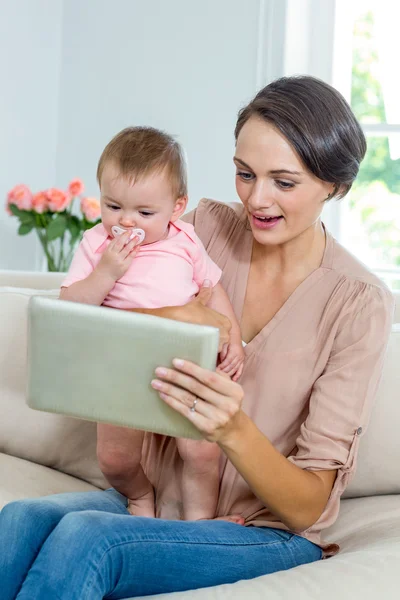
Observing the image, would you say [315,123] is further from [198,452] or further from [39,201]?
[39,201]

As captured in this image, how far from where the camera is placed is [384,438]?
1.89m

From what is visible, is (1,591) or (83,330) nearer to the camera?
(83,330)

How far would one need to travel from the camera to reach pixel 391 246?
11.0 ft

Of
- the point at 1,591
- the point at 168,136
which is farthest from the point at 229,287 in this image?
the point at 1,591

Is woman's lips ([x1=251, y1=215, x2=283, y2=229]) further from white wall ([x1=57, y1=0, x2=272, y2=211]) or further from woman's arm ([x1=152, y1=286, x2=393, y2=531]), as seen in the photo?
white wall ([x1=57, y1=0, x2=272, y2=211])

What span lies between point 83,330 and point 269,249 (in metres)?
0.62

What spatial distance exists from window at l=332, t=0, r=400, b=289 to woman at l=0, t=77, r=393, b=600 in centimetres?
167

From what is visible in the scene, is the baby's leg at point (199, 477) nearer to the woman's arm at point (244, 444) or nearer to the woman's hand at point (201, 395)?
the woman's arm at point (244, 444)

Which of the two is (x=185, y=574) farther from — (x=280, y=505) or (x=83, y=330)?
(x=83, y=330)

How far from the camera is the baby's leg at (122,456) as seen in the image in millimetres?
1585

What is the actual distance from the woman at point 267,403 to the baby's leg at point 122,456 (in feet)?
0.24

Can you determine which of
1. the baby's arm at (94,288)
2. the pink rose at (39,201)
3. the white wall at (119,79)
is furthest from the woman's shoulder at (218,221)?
the pink rose at (39,201)

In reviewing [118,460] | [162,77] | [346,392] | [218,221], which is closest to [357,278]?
[346,392]

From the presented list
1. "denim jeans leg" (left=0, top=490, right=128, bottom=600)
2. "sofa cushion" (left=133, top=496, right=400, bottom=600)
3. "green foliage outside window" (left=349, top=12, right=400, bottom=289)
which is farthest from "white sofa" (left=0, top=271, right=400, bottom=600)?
"green foliage outside window" (left=349, top=12, right=400, bottom=289)
